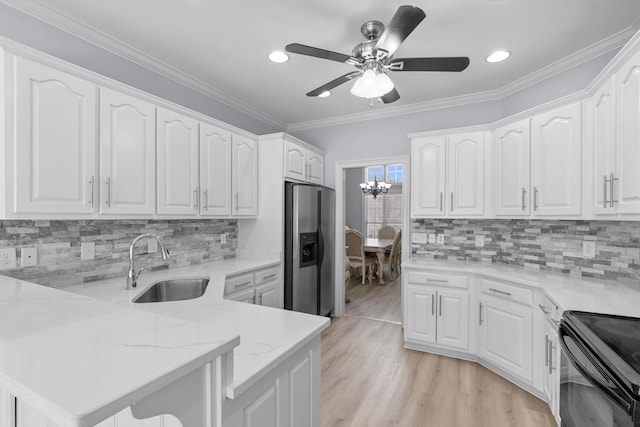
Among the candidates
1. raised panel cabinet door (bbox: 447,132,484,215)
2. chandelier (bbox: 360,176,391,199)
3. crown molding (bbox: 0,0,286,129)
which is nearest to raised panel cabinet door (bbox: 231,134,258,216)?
crown molding (bbox: 0,0,286,129)

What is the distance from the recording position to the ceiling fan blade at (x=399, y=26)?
146cm

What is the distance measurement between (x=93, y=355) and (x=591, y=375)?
154 centimetres

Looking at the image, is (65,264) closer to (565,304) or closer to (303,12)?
(303,12)

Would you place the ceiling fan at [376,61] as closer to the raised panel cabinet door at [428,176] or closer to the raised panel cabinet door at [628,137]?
the raised panel cabinet door at [628,137]

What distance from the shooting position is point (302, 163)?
12.1 ft

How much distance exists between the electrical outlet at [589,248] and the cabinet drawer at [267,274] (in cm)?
266

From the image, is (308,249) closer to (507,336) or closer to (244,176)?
(244,176)

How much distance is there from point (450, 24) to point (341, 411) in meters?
2.78

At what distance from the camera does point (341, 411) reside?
215 cm

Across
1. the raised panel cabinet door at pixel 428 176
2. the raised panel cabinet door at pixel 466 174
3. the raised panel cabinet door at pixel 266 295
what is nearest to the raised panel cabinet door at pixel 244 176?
the raised panel cabinet door at pixel 266 295

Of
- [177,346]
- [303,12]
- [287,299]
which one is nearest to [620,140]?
[303,12]

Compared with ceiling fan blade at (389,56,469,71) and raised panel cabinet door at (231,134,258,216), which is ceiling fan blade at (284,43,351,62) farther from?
raised panel cabinet door at (231,134,258,216)

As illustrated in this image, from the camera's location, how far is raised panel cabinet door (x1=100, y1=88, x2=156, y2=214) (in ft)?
6.49

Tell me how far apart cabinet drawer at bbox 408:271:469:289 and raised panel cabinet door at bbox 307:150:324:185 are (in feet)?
5.49
